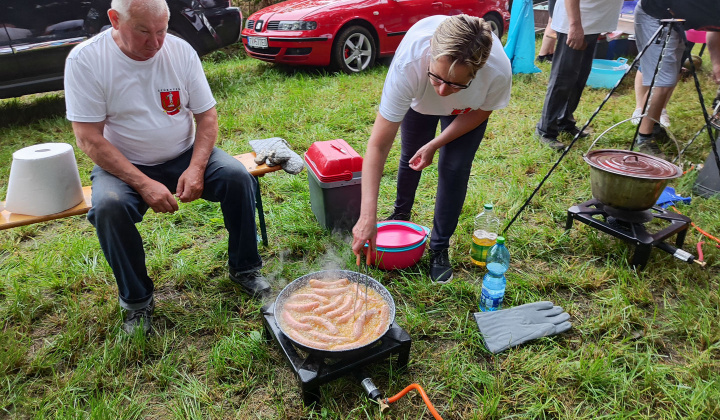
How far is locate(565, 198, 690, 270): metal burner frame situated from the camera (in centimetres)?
283

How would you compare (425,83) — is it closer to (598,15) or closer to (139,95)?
(139,95)

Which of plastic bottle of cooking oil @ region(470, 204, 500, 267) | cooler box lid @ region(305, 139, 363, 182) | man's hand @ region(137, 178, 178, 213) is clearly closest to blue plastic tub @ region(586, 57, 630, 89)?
plastic bottle of cooking oil @ region(470, 204, 500, 267)

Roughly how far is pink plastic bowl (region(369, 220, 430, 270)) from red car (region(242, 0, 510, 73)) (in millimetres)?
4301

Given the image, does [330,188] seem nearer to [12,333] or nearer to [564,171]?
[12,333]

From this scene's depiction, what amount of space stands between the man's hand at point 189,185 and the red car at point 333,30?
4.53 m

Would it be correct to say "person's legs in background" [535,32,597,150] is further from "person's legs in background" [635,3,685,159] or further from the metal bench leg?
the metal bench leg

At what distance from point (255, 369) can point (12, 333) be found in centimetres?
136

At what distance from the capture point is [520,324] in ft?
8.03

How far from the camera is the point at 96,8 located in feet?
17.0

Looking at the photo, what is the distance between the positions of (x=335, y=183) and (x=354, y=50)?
14.7 ft

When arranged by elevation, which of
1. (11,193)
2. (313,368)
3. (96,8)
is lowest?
(313,368)

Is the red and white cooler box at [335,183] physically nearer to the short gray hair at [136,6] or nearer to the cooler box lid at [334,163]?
the cooler box lid at [334,163]

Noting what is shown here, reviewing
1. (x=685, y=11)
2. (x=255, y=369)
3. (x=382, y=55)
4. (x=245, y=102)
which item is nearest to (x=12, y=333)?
(x=255, y=369)

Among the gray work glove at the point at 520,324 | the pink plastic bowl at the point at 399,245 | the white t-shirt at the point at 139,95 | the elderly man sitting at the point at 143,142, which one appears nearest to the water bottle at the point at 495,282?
the gray work glove at the point at 520,324
